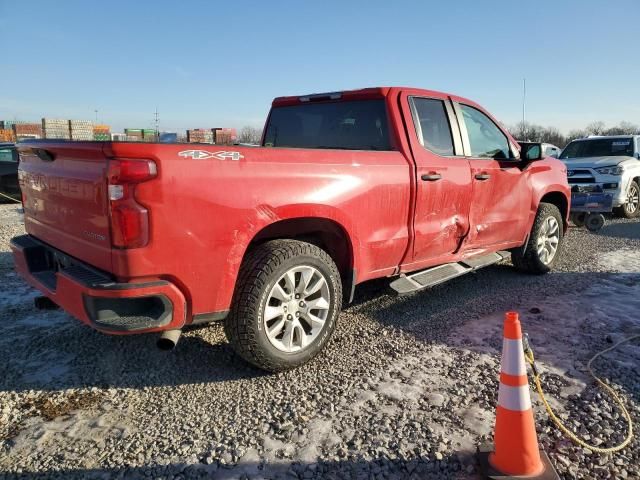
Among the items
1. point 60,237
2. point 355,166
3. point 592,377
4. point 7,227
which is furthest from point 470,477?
point 7,227

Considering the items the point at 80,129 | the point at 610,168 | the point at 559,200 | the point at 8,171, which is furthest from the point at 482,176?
the point at 80,129

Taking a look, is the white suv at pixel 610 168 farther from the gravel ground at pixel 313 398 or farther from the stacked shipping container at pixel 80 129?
the stacked shipping container at pixel 80 129

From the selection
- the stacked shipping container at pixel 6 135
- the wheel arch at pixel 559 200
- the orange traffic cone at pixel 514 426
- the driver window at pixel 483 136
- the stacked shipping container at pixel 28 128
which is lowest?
the stacked shipping container at pixel 6 135

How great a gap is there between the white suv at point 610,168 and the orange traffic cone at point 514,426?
8988mm

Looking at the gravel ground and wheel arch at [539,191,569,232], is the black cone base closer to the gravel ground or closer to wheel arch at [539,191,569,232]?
the gravel ground

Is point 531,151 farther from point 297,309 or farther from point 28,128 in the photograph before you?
point 28,128

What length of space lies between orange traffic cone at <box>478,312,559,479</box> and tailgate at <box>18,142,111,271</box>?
207cm

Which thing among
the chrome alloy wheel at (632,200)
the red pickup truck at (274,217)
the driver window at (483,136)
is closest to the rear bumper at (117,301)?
the red pickup truck at (274,217)

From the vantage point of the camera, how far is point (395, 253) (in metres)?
3.88

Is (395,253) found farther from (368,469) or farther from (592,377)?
(368,469)

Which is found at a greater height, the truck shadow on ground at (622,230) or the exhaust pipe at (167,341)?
the exhaust pipe at (167,341)

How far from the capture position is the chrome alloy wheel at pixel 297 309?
3105 millimetres

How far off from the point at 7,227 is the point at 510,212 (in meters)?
7.96

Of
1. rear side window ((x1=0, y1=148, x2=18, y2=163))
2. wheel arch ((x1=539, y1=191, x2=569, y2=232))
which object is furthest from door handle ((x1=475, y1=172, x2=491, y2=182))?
rear side window ((x1=0, y1=148, x2=18, y2=163))
